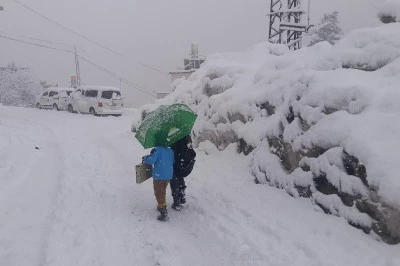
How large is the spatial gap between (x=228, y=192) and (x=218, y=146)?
3031mm

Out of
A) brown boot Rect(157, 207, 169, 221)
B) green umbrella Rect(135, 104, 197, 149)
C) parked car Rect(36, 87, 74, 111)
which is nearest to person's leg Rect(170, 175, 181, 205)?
brown boot Rect(157, 207, 169, 221)

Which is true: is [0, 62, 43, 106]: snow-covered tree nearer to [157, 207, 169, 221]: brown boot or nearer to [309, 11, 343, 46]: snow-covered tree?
[309, 11, 343, 46]: snow-covered tree

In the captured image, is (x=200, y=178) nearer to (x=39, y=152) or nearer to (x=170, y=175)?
(x=170, y=175)

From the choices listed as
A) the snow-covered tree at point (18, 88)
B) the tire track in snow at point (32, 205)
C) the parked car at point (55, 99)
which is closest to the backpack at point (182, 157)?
the tire track in snow at point (32, 205)

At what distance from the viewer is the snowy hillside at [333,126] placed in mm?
4906

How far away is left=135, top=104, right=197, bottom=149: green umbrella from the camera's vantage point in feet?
20.3

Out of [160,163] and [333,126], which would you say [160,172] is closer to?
[160,163]

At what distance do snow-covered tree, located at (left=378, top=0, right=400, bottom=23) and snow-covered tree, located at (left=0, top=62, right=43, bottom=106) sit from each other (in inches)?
2490

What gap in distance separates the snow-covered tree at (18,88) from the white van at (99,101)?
1676 inches

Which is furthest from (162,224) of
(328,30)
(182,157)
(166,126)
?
(328,30)

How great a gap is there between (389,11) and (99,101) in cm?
1901

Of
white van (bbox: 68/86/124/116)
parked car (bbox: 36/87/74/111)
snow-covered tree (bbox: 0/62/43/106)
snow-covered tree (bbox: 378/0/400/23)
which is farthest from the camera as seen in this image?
snow-covered tree (bbox: 0/62/43/106)

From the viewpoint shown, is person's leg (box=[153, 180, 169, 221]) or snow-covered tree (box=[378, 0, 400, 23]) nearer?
person's leg (box=[153, 180, 169, 221])

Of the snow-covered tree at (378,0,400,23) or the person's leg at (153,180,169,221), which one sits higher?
the snow-covered tree at (378,0,400,23)
